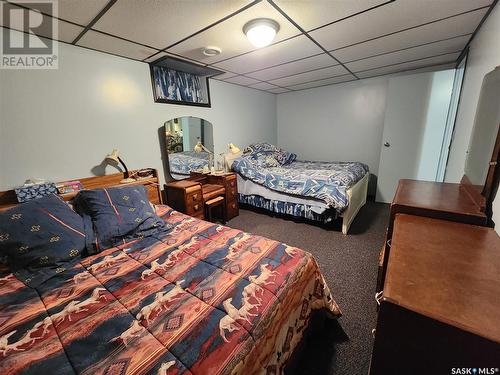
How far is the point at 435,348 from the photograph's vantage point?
1.87ft

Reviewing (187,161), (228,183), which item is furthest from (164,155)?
(228,183)

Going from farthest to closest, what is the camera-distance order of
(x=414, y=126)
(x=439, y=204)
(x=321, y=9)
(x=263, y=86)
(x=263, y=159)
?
(x=263, y=86), (x=263, y=159), (x=414, y=126), (x=321, y=9), (x=439, y=204)

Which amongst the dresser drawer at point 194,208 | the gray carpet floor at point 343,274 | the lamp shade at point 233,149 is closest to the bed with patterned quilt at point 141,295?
the gray carpet floor at point 343,274

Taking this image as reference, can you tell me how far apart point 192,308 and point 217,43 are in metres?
2.20

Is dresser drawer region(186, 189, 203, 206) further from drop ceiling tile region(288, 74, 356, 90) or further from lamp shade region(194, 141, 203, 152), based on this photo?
drop ceiling tile region(288, 74, 356, 90)

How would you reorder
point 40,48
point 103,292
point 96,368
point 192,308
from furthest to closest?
point 40,48
point 103,292
point 192,308
point 96,368

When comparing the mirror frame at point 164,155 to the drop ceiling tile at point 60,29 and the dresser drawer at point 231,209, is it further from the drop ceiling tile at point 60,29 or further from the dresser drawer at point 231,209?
the drop ceiling tile at point 60,29

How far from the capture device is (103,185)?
7.24ft

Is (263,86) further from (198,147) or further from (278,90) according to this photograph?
(198,147)

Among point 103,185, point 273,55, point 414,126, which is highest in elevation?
point 273,55

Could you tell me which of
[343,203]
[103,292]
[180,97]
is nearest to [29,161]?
[103,292]

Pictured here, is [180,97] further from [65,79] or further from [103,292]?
[103,292]

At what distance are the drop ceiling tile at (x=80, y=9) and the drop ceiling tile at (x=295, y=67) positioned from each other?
2.00 meters
